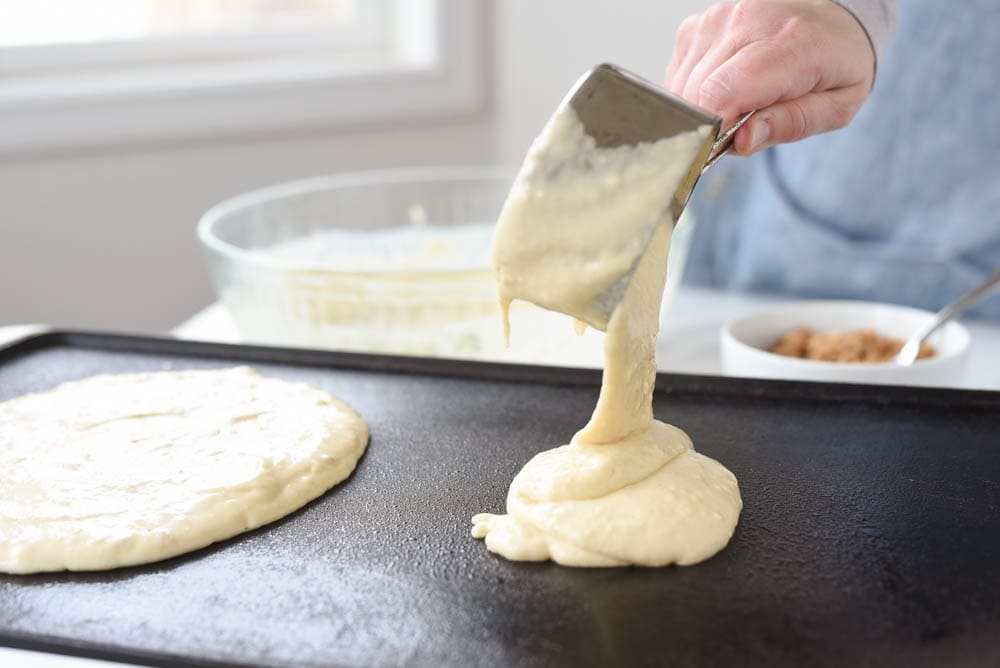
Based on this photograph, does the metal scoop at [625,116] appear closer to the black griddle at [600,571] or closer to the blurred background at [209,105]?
the black griddle at [600,571]

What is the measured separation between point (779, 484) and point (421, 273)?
1.63 feet

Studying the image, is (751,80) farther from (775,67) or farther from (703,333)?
(703,333)

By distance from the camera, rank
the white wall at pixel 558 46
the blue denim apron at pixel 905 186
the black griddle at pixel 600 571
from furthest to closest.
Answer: the white wall at pixel 558 46, the blue denim apron at pixel 905 186, the black griddle at pixel 600 571

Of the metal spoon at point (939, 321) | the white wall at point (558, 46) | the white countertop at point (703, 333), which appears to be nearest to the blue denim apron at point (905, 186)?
the white countertop at point (703, 333)

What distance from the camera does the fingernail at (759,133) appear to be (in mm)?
1022

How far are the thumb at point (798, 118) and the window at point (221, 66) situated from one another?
140 centimetres

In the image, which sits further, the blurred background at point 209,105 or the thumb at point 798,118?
the blurred background at point 209,105

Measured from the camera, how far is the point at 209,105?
2.22 metres

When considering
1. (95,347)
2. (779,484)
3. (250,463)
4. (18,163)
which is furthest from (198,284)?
(779,484)

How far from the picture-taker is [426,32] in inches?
95.4

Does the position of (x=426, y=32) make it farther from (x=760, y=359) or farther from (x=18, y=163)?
(x=760, y=359)

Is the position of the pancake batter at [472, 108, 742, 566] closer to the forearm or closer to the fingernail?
the fingernail

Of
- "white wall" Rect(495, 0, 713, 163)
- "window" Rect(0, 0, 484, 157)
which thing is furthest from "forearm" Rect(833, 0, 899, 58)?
"window" Rect(0, 0, 484, 157)

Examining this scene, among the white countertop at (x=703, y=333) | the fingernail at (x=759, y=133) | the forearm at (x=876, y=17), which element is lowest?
the white countertop at (x=703, y=333)
